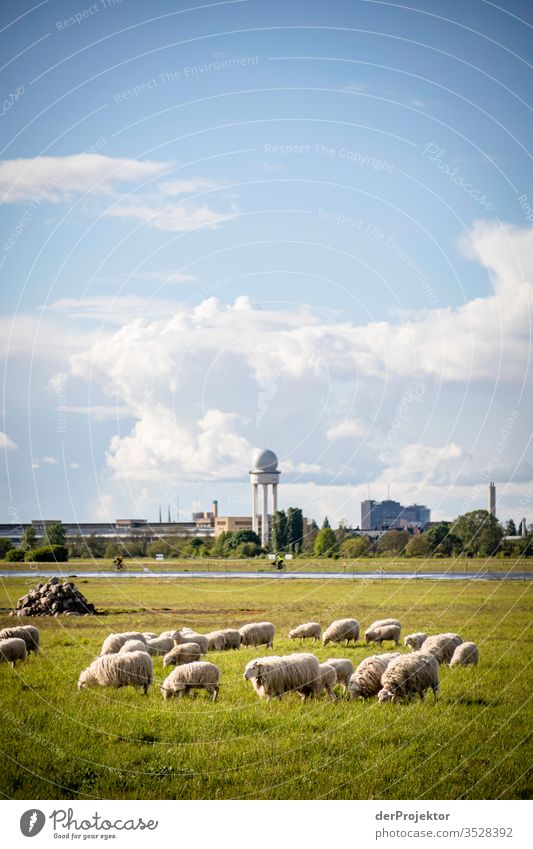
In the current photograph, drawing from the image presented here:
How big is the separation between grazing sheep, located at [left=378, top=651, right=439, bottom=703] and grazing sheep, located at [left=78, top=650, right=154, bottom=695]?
541 centimetres

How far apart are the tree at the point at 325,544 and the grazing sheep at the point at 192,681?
9189 centimetres

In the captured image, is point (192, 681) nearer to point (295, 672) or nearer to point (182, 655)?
point (295, 672)

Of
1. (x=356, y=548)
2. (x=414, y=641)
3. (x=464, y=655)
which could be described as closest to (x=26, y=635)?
(x=414, y=641)

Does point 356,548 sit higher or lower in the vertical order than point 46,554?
higher

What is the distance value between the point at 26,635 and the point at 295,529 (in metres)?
105

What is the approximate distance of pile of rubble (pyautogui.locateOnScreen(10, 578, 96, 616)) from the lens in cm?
4347

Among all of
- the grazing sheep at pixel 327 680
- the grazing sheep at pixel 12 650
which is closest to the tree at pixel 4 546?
the grazing sheep at pixel 12 650

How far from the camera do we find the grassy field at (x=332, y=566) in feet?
269

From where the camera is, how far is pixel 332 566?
95500 mm

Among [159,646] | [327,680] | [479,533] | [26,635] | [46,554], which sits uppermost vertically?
[479,533]

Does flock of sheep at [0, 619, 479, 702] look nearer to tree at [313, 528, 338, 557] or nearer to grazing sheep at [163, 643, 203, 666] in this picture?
grazing sheep at [163, 643, 203, 666]

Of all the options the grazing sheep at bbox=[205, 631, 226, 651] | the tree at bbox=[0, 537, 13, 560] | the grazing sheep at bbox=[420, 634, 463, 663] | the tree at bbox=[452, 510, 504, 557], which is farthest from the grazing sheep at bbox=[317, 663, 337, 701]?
the tree at bbox=[0, 537, 13, 560]

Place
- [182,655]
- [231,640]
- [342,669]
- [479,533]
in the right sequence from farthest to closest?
[479,533] → [231,640] → [182,655] → [342,669]
